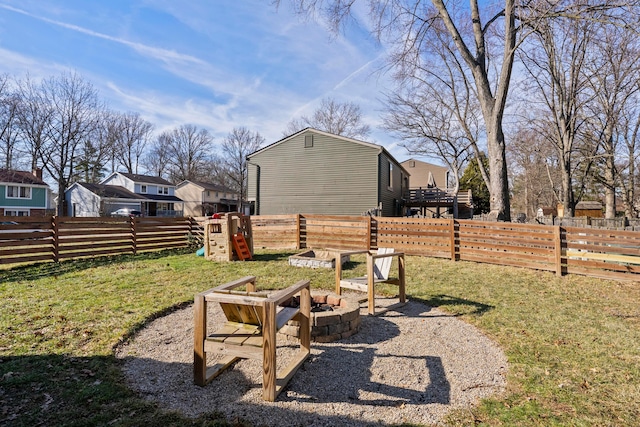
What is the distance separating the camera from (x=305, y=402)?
2.75m

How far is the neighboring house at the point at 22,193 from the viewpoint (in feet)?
98.0

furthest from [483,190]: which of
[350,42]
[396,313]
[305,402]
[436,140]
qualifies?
[305,402]

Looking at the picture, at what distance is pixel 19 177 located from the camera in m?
30.5

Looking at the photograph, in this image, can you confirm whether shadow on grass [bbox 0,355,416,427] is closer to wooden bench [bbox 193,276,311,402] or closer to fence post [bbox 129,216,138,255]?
wooden bench [bbox 193,276,311,402]

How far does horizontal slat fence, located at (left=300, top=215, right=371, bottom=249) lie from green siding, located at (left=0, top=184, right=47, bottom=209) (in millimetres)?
33440

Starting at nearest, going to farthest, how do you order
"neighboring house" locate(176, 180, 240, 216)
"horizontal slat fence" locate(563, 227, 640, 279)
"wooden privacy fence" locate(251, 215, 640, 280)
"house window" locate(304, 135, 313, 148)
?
"horizontal slat fence" locate(563, 227, 640, 279), "wooden privacy fence" locate(251, 215, 640, 280), "house window" locate(304, 135, 313, 148), "neighboring house" locate(176, 180, 240, 216)

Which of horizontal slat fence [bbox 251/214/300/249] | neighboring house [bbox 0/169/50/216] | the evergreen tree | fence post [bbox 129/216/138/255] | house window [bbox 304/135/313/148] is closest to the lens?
fence post [bbox 129/216/138/255]

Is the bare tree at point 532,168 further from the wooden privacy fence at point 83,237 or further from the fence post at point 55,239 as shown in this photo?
the fence post at point 55,239

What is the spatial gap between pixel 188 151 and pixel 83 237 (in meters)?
44.5

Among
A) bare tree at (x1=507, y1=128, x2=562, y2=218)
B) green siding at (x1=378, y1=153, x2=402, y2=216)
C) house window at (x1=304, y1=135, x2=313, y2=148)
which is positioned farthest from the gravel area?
bare tree at (x1=507, y1=128, x2=562, y2=218)

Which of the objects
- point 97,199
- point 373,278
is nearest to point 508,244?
point 373,278

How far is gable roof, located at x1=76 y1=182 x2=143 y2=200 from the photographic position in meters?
35.6

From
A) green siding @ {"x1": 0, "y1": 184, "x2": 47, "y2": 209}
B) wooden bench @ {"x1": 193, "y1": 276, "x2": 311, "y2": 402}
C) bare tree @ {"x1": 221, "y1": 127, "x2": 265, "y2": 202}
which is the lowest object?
wooden bench @ {"x1": 193, "y1": 276, "x2": 311, "y2": 402}

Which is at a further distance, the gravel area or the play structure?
the play structure
